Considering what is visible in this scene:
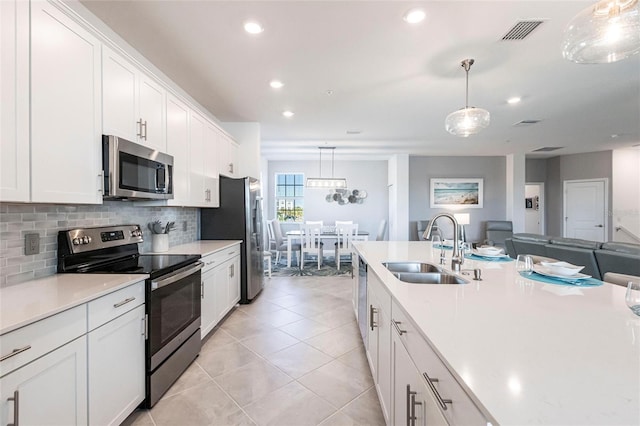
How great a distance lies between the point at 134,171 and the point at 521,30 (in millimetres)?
3077

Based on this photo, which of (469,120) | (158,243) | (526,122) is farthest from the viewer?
(526,122)

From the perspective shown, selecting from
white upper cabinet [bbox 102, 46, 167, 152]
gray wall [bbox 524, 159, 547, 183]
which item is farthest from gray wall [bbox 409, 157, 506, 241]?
white upper cabinet [bbox 102, 46, 167, 152]

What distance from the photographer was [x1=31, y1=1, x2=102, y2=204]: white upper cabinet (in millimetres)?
1393

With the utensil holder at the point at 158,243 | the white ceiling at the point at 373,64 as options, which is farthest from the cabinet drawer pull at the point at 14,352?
the white ceiling at the point at 373,64

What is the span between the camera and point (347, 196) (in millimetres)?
7898

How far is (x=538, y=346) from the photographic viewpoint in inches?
33.5

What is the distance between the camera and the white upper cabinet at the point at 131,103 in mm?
1853

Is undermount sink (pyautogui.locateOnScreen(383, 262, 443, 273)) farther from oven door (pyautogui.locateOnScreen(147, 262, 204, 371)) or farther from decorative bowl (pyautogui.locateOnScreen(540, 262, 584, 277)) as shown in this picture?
oven door (pyautogui.locateOnScreen(147, 262, 204, 371))

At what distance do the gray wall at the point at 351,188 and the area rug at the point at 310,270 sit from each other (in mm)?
1769

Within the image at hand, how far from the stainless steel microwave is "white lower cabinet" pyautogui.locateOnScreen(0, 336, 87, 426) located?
3.15 ft

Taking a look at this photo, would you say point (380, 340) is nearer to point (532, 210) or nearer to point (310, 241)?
point (310, 241)

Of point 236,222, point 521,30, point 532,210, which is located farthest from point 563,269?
point 532,210

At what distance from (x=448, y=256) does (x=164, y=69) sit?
3266mm

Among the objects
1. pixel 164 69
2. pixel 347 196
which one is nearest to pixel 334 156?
pixel 347 196
